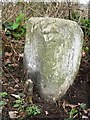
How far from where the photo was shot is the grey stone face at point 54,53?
3679 mm

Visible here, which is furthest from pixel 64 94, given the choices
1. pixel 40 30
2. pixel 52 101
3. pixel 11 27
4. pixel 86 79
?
pixel 11 27

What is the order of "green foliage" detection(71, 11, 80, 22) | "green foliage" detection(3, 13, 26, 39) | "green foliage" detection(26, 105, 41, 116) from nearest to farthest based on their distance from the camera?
"green foliage" detection(26, 105, 41, 116), "green foliage" detection(3, 13, 26, 39), "green foliage" detection(71, 11, 80, 22)

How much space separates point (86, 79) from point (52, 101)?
0.57m

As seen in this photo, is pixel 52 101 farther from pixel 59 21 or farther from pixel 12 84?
pixel 59 21

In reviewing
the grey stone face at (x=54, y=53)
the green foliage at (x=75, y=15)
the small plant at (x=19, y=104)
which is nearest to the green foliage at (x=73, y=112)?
the grey stone face at (x=54, y=53)

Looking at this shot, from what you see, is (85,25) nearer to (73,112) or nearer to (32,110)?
(73,112)

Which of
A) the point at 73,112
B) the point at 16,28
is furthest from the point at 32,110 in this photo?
the point at 16,28

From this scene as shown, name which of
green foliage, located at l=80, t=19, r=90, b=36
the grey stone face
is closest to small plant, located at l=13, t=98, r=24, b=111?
the grey stone face

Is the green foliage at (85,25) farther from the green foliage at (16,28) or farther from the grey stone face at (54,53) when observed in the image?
the grey stone face at (54,53)

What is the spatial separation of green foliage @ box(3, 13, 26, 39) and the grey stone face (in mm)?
844

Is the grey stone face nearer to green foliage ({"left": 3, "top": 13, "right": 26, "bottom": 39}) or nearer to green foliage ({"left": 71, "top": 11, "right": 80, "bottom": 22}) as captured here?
green foliage ({"left": 3, "top": 13, "right": 26, "bottom": 39})

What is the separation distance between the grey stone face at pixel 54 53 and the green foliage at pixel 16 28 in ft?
2.77

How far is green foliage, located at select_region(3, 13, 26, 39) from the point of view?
4711 mm

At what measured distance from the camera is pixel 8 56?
4.42 meters
